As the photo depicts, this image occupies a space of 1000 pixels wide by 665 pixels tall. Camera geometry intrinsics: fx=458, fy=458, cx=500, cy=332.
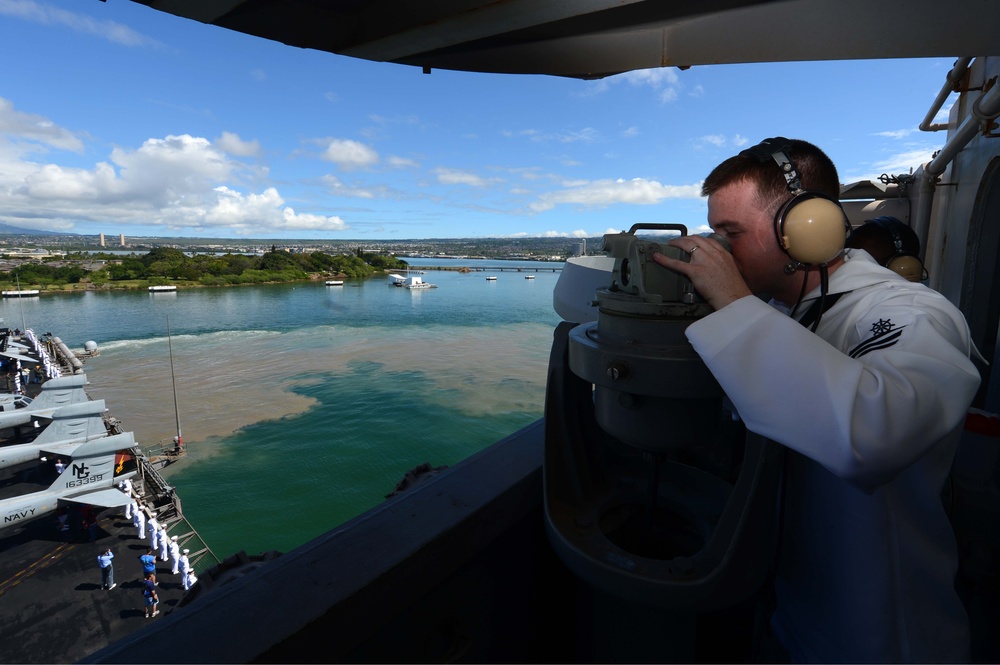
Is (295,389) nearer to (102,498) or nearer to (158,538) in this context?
(102,498)

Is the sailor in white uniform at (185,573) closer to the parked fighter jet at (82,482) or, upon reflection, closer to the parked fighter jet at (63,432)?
the parked fighter jet at (82,482)

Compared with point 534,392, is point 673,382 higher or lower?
higher

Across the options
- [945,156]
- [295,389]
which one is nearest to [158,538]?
[295,389]

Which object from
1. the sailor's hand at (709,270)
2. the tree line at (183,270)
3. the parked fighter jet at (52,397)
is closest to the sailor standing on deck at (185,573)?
the parked fighter jet at (52,397)

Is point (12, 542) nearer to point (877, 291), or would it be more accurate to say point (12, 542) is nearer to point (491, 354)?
point (877, 291)

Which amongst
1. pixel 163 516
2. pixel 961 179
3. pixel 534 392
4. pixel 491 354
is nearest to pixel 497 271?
pixel 491 354

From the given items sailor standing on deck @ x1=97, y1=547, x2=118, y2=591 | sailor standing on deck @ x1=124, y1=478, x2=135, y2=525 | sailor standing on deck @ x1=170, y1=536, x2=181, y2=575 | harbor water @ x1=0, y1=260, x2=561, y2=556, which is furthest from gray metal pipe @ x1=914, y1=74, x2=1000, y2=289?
sailor standing on deck @ x1=124, y1=478, x2=135, y2=525

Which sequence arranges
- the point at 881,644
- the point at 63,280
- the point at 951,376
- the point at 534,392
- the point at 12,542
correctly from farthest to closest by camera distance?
the point at 63,280 → the point at 534,392 → the point at 12,542 → the point at 881,644 → the point at 951,376
